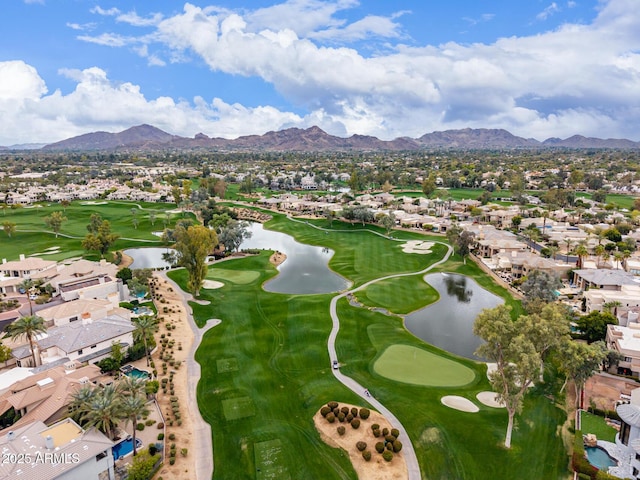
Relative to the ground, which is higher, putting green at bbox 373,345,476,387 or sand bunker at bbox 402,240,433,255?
sand bunker at bbox 402,240,433,255

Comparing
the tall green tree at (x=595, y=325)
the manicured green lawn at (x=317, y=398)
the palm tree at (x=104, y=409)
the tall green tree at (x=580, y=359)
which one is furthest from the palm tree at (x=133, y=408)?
the tall green tree at (x=595, y=325)

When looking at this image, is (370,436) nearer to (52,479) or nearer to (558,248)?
(52,479)

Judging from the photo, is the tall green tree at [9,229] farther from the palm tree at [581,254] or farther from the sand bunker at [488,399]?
the palm tree at [581,254]

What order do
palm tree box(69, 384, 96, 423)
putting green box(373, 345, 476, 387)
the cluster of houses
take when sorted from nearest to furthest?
the cluster of houses
palm tree box(69, 384, 96, 423)
putting green box(373, 345, 476, 387)

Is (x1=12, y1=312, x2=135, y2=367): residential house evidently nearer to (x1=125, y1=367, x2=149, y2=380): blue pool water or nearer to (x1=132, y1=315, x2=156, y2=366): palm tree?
(x1=132, y1=315, x2=156, y2=366): palm tree

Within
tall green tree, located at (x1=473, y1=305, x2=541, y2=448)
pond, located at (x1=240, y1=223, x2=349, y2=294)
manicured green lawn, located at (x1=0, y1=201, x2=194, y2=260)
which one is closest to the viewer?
tall green tree, located at (x1=473, y1=305, x2=541, y2=448)

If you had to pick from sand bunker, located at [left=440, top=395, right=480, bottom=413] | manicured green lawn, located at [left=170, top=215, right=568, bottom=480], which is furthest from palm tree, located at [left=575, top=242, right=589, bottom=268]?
sand bunker, located at [left=440, top=395, right=480, bottom=413]
